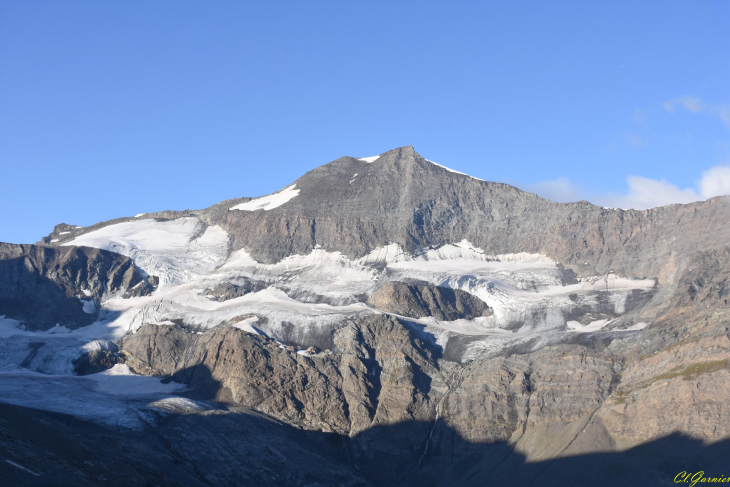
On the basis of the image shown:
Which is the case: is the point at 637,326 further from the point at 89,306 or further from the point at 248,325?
Result: the point at 89,306

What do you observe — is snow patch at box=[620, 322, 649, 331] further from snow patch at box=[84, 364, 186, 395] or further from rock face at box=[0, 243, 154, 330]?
rock face at box=[0, 243, 154, 330]

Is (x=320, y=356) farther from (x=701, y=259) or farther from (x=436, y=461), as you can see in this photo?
(x=701, y=259)

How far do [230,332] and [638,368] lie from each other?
79677 mm

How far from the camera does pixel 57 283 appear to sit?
185m

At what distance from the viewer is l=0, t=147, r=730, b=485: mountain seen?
10531 cm

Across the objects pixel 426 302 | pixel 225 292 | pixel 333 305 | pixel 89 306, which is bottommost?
pixel 333 305

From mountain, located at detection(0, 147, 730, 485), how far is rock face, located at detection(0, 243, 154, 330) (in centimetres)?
54

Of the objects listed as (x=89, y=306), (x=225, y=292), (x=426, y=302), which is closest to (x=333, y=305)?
(x=426, y=302)

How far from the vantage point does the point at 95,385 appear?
454 feet

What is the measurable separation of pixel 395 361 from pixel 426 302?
1331 inches

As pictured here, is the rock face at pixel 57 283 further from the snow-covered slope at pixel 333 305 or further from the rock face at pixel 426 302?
the rock face at pixel 426 302

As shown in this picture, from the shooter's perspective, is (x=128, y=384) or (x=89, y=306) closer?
(x=128, y=384)

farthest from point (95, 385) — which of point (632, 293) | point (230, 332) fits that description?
point (632, 293)

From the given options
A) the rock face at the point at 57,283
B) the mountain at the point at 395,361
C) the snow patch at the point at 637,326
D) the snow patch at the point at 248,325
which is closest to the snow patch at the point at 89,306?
the rock face at the point at 57,283
